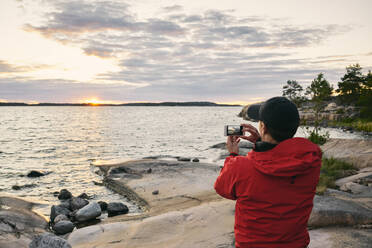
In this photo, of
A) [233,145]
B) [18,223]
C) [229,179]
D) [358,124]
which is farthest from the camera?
[358,124]

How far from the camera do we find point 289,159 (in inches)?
84.7

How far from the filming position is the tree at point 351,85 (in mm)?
61781

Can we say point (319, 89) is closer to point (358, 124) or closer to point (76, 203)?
point (76, 203)

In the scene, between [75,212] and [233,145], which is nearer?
[233,145]

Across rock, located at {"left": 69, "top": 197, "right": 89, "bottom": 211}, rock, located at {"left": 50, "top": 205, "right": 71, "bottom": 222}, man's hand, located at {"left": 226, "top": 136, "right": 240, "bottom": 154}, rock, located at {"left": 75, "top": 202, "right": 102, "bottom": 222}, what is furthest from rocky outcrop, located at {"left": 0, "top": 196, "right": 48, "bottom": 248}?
man's hand, located at {"left": 226, "top": 136, "right": 240, "bottom": 154}

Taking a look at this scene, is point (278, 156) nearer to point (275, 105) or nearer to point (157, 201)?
point (275, 105)

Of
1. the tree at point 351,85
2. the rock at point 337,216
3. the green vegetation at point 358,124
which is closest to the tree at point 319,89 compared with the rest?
the rock at point 337,216

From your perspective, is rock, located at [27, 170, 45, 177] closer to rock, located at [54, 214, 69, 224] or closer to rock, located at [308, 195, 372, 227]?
rock, located at [54, 214, 69, 224]

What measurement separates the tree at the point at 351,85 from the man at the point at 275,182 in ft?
222

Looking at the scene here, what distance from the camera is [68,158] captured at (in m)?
22.7

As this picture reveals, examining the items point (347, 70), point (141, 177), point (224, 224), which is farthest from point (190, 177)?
point (347, 70)

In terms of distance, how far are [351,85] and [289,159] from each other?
6936 centimetres

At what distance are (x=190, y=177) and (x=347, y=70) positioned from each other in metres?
63.9

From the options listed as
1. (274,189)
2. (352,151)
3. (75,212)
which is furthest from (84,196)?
(352,151)
